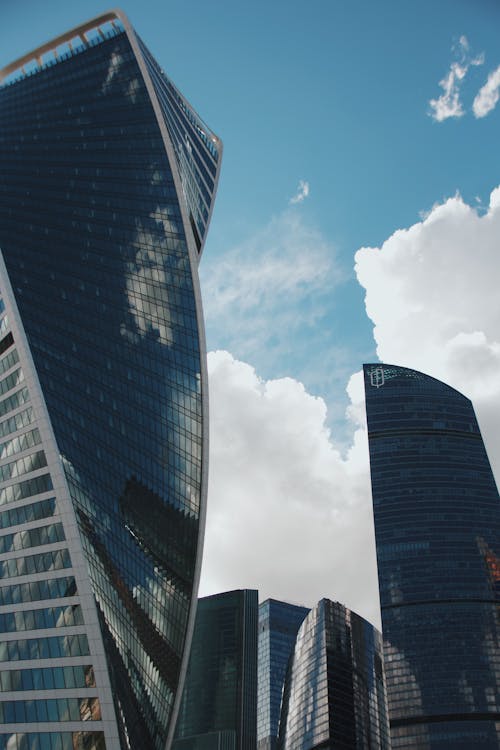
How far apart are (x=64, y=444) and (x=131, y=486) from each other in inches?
524

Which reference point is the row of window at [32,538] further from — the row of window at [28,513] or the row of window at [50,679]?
the row of window at [50,679]

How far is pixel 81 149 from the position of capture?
140 meters

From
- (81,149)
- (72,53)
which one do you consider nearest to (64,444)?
(81,149)

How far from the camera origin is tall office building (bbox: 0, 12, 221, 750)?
79.8 metres

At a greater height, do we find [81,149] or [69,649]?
[81,149]

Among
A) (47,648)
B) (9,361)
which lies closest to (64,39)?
(9,361)

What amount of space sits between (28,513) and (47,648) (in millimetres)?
14784

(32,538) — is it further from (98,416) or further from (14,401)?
(98,416)

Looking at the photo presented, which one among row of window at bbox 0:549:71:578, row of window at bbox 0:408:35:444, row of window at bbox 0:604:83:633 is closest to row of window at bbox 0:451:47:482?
row of window at bbox 0:408:35:444

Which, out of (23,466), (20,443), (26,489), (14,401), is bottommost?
(26,489)

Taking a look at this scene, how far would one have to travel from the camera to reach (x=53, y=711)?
76375 millimetres

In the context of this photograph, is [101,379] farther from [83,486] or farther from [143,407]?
[83,486]

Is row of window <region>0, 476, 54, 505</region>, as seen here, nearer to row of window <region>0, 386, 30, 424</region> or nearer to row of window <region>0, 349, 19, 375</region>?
row of window <region>0, 386, 30, 424</region>

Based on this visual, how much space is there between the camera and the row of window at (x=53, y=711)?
250 ft
